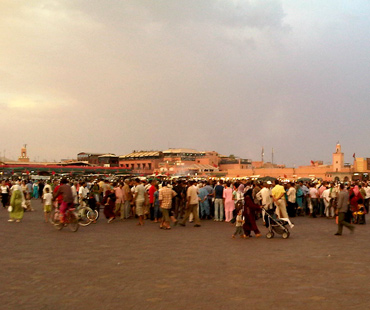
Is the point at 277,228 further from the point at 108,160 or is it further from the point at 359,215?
the point at 108,160

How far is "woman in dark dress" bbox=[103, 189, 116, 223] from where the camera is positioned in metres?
17.8

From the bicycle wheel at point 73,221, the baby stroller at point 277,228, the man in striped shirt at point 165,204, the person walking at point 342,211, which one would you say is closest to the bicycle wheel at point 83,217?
the bicycle wheel at point 73,221

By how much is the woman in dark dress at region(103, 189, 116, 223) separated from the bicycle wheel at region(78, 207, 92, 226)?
1.05m

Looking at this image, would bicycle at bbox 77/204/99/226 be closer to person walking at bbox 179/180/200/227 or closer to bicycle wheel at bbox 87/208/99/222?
bicycle wheel at bbox 87/208/99/222

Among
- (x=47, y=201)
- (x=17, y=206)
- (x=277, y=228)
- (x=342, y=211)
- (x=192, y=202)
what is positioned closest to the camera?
(x=277, y=228)

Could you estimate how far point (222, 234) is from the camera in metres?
13.7

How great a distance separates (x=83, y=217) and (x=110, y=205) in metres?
1.79

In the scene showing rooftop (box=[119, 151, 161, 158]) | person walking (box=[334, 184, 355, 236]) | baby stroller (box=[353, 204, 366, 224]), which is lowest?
baby stroller (box=[353, 204, 366, 224])

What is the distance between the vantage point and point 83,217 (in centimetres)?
1638

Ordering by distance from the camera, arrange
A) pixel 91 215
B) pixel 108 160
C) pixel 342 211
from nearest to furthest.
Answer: pixel 342 211 → pixel 91 215 → pixel 108 160

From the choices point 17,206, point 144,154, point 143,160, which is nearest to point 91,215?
point 17,206

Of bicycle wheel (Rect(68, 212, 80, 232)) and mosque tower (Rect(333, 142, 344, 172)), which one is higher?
mosque tower (Rect(333, 142, 344, 172))

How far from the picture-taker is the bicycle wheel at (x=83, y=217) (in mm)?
16297

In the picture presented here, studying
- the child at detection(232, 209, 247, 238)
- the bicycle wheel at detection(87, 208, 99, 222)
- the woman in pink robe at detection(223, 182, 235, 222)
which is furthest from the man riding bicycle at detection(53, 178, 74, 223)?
the woman in pink robe at detection(223, 182, 235, 222)
